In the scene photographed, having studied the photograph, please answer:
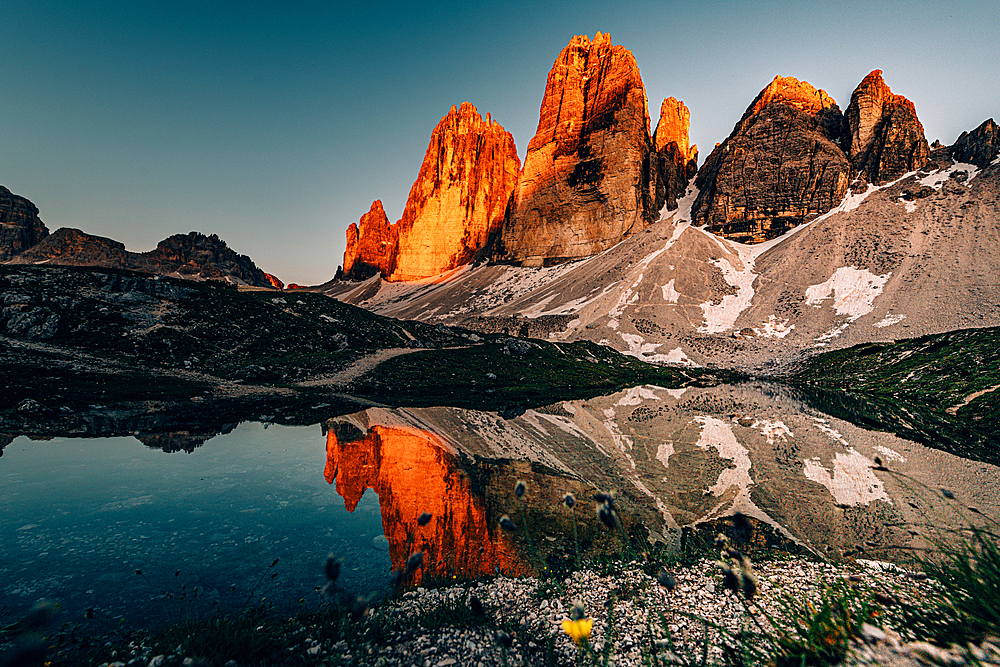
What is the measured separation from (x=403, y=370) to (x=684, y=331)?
2674 inches

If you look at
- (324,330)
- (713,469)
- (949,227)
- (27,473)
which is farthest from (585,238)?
(27,473)

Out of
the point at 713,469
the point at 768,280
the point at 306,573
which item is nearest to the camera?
the point at 306,573

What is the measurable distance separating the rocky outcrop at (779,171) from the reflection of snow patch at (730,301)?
20.2 metres

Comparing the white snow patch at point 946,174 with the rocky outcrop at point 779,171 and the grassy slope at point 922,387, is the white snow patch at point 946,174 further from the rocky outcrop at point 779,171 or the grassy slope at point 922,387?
the grassy slope at point 922,387

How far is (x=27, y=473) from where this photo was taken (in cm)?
1388

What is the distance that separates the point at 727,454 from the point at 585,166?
5910 inches

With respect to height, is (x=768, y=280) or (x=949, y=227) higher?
(x=949, y=227)

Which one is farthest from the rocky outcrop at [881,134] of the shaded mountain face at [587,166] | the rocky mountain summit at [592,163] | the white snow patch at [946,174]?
the shaded mountain face at [587,166]

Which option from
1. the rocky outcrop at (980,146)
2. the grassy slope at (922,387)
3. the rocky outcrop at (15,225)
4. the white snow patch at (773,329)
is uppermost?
the rocky outcrop at (15,225)

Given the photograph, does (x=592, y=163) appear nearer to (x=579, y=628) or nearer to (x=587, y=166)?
(x=587, y=166)

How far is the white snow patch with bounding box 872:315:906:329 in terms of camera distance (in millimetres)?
73450

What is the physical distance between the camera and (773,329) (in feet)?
279

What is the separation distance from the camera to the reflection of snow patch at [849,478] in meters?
13.6

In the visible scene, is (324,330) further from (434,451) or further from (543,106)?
(543,106)
